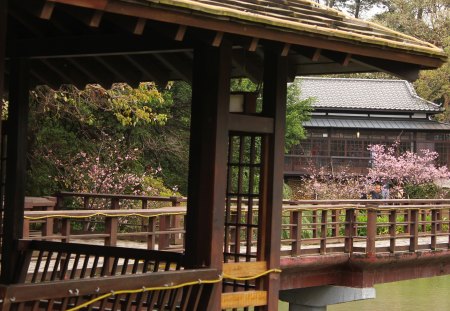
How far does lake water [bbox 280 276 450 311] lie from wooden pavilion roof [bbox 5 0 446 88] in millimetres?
15193

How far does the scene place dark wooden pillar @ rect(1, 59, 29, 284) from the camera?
8172 mm

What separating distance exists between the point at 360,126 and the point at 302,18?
125ft

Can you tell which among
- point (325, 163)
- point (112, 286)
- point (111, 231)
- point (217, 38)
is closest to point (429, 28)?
point (325, 163)

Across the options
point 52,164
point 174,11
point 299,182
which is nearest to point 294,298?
point 52,164

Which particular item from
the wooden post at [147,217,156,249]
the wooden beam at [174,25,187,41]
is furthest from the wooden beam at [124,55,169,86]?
the wooden post at [147,217,156,249]

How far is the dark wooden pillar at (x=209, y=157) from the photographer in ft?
22.8

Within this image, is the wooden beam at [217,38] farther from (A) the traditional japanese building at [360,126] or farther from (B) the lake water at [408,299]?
(A) the traditional japanese building at [360,126]

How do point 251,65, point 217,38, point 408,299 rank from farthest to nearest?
point 408,299, point 251,65, point 217,38

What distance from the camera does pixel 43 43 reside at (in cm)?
778

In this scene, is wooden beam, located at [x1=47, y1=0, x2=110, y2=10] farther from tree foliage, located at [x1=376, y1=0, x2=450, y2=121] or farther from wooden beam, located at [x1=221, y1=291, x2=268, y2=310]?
tree foliage, located at [x1=376, y1=0, x2=450, y2=121]

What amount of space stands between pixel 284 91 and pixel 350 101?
128ft

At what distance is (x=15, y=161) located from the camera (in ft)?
26.7

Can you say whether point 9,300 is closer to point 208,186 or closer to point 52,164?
point 208,186

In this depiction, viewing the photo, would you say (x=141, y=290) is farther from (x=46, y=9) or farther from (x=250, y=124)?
(x=46, y=9)
